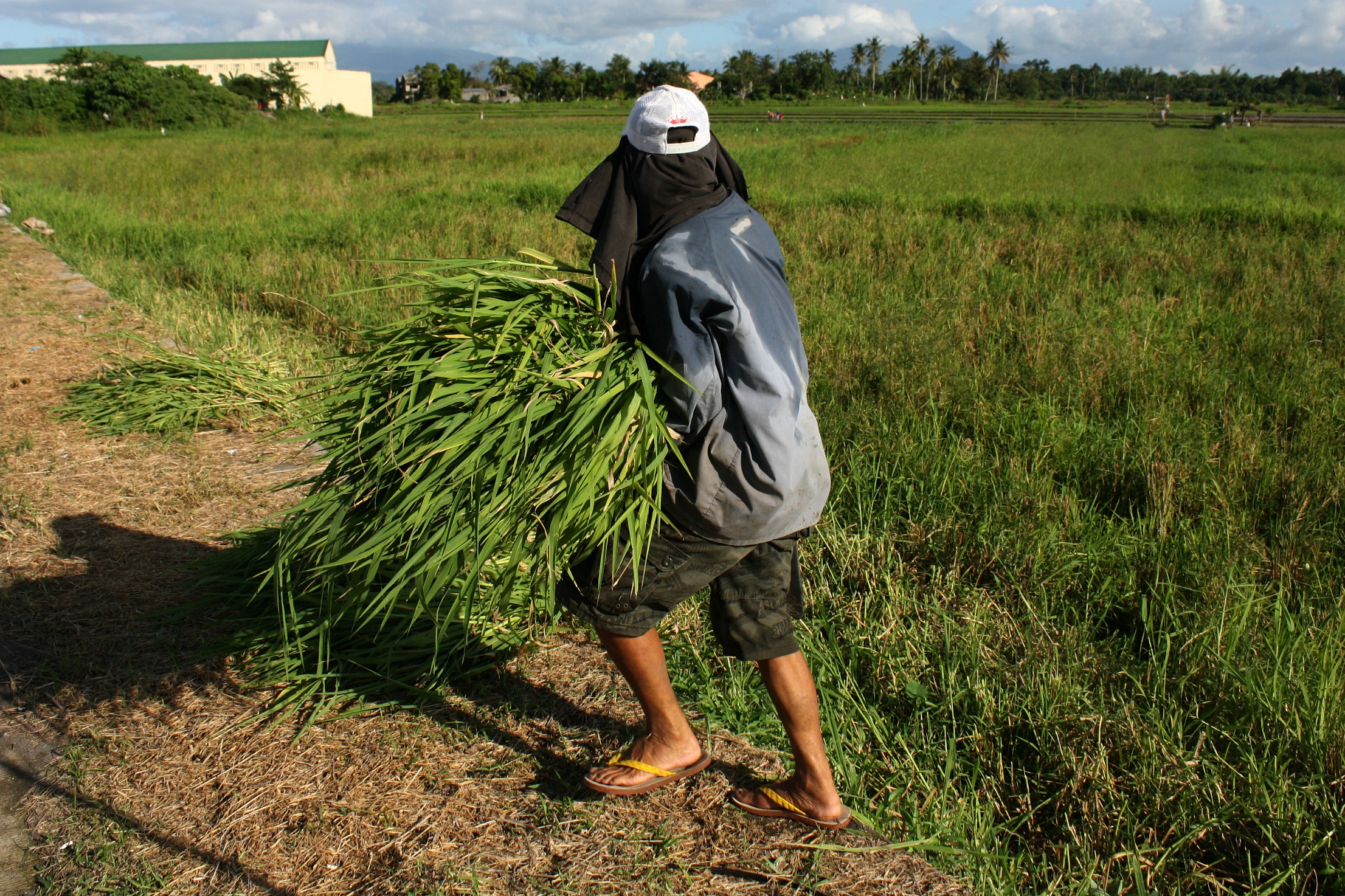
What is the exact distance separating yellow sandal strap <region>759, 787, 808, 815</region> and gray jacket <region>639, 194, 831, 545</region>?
23.5 inches

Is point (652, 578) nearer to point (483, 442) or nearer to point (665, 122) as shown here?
point (483, 442)

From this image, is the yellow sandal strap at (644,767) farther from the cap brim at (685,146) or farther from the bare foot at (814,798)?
the cap brim at (685,146)

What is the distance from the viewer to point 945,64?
95.4 meters

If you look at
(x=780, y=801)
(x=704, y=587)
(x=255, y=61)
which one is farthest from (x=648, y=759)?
(x=255, y=61)

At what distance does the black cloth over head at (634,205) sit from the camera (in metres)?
1.75

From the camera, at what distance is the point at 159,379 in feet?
14.3

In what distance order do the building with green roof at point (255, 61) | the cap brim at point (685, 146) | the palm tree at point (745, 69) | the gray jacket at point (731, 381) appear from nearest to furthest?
1. the gray jacket at point (731, 381)
2. the cap brim at point (685, 146)
3. the building with green roof at point (255, 61)
4. the palm tree at point (745, 69)

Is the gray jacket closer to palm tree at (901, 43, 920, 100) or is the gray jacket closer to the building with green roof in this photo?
the building with green roof

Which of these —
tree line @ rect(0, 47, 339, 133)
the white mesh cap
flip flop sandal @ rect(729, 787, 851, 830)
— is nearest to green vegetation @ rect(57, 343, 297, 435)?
the white mesh cap

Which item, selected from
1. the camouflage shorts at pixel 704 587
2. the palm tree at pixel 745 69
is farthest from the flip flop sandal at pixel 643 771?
the palm tree at pixel 745 69

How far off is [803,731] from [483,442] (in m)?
0.89

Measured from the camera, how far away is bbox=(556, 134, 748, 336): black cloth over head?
175 cm

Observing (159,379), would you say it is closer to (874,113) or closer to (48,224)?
(48,224)

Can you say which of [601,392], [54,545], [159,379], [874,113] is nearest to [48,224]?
[159,379]
